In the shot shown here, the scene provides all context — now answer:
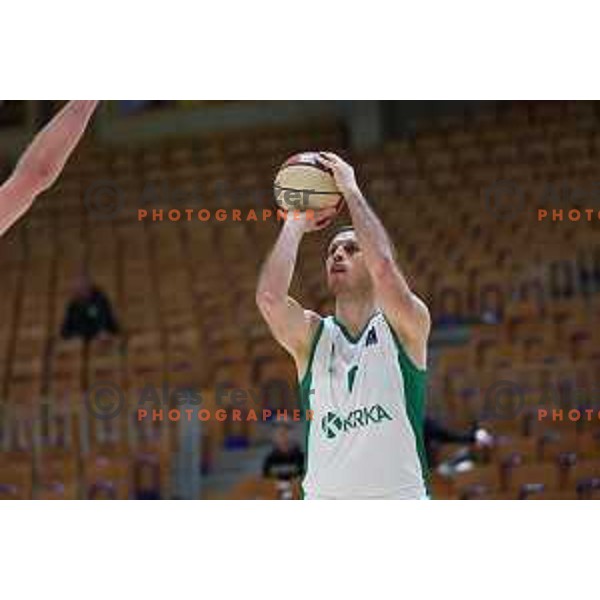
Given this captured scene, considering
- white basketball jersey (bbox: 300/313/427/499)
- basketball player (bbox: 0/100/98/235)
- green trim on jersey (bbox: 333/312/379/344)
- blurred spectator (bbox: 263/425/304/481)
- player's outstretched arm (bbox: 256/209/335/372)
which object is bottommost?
blurred spectator (bbox: 263/425/304/481)

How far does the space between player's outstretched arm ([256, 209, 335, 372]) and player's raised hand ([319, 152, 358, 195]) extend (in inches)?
4.7

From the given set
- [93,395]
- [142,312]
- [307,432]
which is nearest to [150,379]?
[93,395]

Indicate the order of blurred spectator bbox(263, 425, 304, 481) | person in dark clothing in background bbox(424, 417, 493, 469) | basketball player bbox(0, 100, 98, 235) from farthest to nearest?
1. person in dark clothing in background bbox(424, 417, 493, 469)
2. blurred spectator bbox(263, 425, 304, 481)
3. basketball player bbox(0, 100, 98, 235)

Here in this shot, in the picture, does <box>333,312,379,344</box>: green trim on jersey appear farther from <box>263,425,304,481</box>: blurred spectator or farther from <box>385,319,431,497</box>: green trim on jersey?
<box>263,425,304,481</box>: blurred spectator

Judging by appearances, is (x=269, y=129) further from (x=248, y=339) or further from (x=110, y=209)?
(x=248, y=339)

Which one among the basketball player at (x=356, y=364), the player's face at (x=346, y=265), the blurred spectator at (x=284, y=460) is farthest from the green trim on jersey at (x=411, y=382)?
the blurred spectator at (x=284, y=460)

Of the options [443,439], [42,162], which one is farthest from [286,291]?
[443,439]

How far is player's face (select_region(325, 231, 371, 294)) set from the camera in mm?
4297

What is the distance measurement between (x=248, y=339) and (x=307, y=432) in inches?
220

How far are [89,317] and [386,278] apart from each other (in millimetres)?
6974

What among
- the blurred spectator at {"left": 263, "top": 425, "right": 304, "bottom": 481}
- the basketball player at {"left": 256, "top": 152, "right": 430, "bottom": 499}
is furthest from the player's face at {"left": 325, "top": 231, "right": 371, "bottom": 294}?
the blurred spectator at {"left": 263, "top": 425, "right": 304, "bottom": 481}

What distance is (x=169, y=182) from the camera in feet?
43.2

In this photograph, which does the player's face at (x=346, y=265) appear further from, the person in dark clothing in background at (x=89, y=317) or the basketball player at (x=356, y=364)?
the person in dark clothing in background at (x=89, y=317)

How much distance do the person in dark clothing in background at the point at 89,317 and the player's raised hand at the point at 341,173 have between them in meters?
6.20
